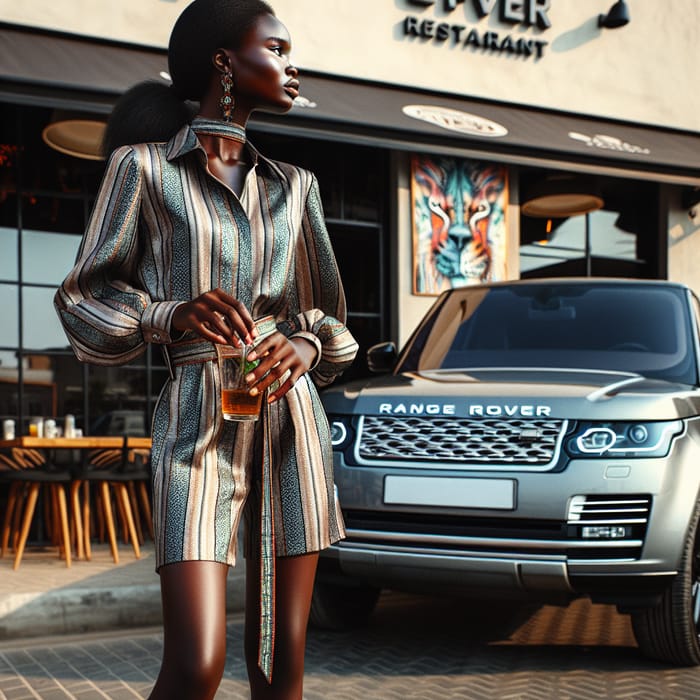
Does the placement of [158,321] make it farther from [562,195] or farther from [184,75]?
[562,195]

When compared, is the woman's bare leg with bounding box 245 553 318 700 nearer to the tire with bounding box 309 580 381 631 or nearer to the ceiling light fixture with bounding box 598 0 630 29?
the tire with bounding box 309 580 381 631

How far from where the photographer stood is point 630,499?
4.24 meters

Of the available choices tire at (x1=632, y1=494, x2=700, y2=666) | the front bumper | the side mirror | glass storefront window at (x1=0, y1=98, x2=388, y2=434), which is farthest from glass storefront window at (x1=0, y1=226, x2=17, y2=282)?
tire at (x1=632, y1=494, x2=700, y2=666)

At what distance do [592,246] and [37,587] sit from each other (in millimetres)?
7792

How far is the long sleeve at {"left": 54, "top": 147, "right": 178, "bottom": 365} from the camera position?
1.90 meters

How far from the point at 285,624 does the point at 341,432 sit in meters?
2.77

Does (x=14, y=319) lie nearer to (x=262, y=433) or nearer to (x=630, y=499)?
(x=630, y=499)

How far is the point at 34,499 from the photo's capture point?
7.09 m

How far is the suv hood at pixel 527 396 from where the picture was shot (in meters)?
4.37

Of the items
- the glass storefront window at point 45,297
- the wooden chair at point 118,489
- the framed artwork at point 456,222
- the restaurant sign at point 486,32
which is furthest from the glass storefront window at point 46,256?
the restaurant sign at point 486,32

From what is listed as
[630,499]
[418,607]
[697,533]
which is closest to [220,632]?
[630,499]

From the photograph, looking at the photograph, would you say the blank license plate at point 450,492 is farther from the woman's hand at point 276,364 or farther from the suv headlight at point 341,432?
the woman's hand at point 276,364

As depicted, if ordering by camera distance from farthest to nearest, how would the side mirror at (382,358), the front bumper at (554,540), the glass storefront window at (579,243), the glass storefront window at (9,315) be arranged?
the glass storefront window at (579,243) < the glass storefront window at (9,315) < the side mirror at (382,358) < the front bumper at (554,540)

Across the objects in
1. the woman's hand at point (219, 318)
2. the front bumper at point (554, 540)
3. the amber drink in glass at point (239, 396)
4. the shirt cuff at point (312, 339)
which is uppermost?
the woman's hand at point (219, 318)
